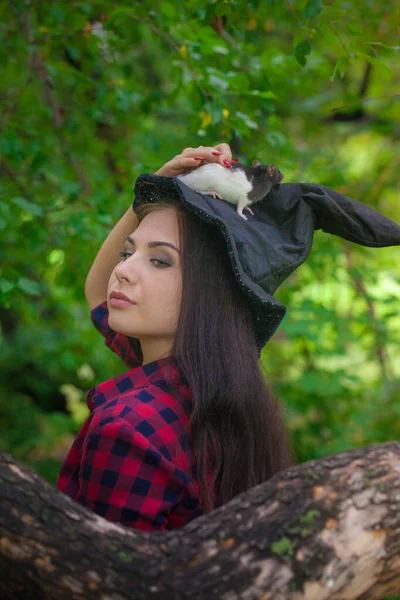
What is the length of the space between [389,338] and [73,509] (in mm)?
3061

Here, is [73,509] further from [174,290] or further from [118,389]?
[174,290]

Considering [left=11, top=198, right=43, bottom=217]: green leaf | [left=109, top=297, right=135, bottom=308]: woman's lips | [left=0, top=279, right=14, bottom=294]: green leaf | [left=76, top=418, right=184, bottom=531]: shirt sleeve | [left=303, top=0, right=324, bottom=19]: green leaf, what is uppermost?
[left=303, top=0, right=324, bottom=19]: green leaf

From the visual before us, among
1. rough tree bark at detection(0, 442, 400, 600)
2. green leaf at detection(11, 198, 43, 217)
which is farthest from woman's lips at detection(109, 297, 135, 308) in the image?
green leaf at detection(11, 198, 43, 217)

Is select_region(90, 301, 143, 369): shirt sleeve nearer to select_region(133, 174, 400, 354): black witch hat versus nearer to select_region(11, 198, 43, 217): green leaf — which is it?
select_region(133, 174, 400, 354): black witch hat

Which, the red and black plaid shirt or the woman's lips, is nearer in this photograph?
the red and black plaid shirt

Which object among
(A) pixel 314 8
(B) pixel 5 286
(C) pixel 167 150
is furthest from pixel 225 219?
(C) pixel 167 150

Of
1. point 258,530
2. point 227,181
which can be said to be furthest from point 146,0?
point 258,530

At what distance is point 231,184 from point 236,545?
38.5 inches

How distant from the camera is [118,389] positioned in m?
1.86

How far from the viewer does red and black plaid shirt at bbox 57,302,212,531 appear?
1.59 meters

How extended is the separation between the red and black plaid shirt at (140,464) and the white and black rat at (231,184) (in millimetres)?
530

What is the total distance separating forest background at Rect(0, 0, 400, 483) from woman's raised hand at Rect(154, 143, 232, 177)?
1.67 feet

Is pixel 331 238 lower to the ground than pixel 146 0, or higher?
lower

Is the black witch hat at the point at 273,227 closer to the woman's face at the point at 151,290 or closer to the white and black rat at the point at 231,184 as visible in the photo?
the white and black rat at the point at 231,184
